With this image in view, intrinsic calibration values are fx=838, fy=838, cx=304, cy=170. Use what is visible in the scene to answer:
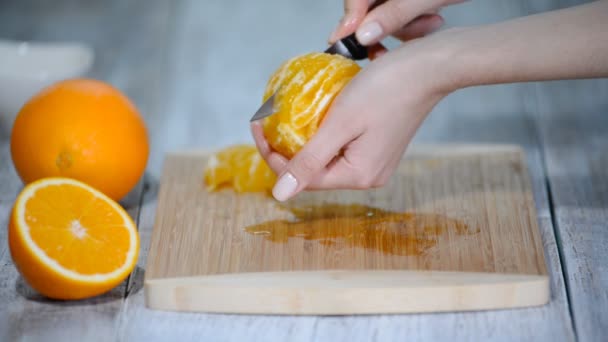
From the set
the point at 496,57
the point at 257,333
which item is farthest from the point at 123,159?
the point at 496,57

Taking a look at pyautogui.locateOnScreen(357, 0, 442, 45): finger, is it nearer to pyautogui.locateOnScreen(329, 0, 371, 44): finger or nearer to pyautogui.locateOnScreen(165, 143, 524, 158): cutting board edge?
pyautogui.locateOnScreen(329, 0, 371, 44): finger

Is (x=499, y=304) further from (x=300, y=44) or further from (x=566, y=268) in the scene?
(x=300, y=44)

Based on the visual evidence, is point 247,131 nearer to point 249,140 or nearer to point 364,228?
point 249,140

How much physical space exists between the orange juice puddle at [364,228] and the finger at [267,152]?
14 cm

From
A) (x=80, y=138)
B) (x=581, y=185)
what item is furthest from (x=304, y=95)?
(x=581, y=185)

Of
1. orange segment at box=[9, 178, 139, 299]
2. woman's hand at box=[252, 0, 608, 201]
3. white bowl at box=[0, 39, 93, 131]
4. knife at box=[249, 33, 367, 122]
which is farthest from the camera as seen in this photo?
white bowl at box=[0, 39, 93, 131]

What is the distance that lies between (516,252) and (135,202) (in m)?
0.98

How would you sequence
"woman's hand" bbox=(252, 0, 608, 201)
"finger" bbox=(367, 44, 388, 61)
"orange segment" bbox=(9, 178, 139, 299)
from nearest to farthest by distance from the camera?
1. "orange segment" bbox=(9, 178, 139, 299)
2. "woman's hand" bbox=(252, 0, 608, 201)
3. "finger" bbox=(367, 44, 388, 61)

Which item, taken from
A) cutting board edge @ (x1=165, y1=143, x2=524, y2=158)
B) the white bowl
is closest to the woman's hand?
cutting board edge @ (x1=165, y1=143, x2=524, y2=158)

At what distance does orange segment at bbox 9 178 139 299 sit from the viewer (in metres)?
1.64

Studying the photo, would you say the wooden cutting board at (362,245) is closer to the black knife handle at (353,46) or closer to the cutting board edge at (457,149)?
the cutting board edge at (457,149)

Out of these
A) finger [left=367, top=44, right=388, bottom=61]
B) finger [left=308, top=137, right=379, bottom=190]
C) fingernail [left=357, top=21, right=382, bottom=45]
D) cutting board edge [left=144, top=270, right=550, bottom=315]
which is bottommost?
cutting board edge [left=144, top=270, right=550, bottom=315]

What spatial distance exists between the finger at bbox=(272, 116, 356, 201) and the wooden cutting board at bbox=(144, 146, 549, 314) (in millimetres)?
147

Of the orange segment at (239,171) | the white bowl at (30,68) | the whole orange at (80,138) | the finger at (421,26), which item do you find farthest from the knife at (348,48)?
the white bowl at (30,68)
